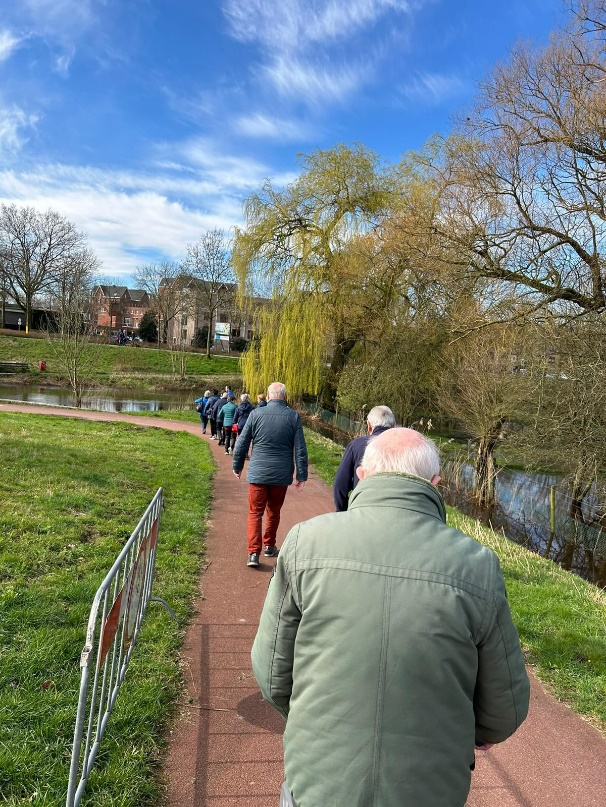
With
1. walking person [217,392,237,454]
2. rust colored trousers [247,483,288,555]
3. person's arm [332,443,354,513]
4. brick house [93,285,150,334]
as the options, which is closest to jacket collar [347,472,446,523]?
person's arm [332,443,354,513]

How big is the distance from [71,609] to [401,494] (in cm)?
347

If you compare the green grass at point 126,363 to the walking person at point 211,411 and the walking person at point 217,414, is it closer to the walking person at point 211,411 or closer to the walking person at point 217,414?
the walking person at point 211,411

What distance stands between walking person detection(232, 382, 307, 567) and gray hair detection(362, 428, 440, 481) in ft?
12.9

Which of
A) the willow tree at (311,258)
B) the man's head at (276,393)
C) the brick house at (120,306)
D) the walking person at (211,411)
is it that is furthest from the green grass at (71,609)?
the brick house at (120,306)

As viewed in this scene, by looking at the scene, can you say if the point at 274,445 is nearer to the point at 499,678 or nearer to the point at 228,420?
the point at 499,678

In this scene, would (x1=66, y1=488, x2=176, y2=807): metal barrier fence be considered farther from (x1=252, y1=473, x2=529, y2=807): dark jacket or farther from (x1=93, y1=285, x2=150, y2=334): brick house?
(x1=93, y1=285, x2=150, y2=334): brick house

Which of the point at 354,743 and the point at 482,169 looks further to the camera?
the point at 482,169

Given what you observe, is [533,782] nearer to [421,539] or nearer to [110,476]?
[421,539]

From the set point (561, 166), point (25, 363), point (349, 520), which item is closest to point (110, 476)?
point (349, 520)

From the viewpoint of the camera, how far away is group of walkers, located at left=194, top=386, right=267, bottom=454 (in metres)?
13.1

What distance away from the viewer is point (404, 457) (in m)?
1.82

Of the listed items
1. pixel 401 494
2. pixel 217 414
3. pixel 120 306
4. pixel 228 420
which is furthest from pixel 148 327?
pixel 401 494

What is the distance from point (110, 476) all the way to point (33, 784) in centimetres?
673

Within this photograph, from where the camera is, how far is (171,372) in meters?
49.5
